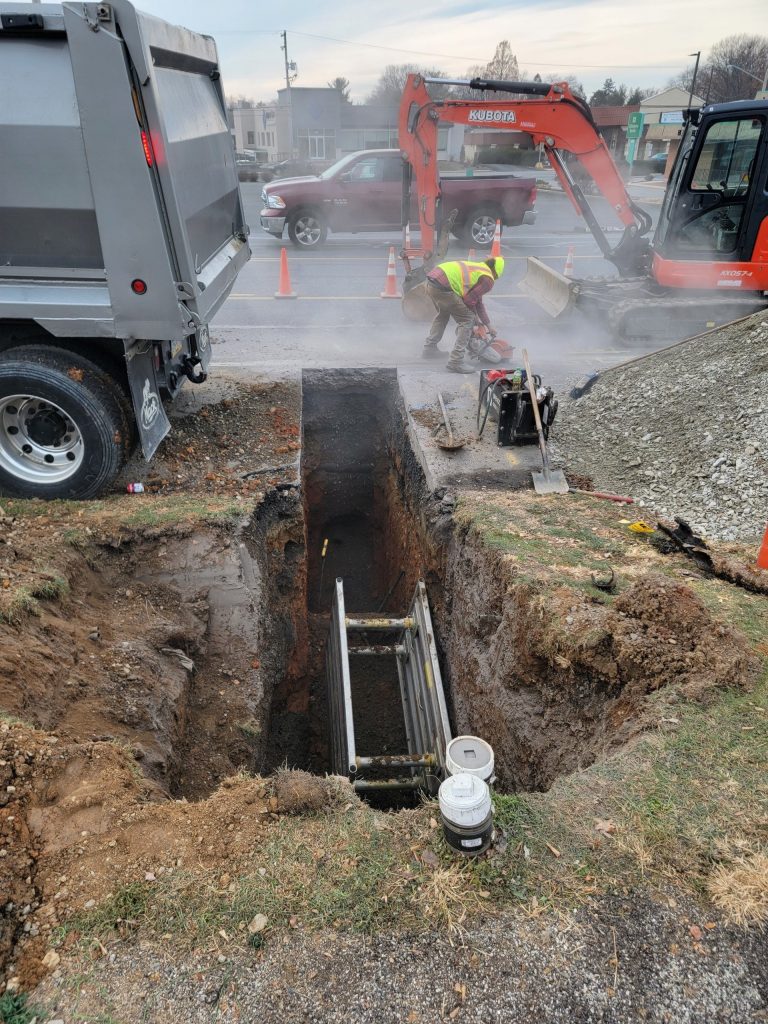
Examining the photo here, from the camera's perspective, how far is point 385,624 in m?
6.01

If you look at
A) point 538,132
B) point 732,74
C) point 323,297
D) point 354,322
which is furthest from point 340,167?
point 732,74

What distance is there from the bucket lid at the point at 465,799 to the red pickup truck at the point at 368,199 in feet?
50.2

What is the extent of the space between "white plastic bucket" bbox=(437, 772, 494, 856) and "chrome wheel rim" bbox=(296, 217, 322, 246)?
15.4 m

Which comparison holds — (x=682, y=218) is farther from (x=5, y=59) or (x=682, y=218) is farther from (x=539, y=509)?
(x=5, y=59)

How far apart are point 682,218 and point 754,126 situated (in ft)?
3.95

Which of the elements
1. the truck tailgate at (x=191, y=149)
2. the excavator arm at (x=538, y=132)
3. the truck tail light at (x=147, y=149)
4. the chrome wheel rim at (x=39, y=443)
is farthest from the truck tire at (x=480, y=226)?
the chrome wheel rim at (x=39, y=443)

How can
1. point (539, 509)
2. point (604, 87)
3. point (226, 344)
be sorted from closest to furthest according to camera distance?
1. point (539, 509)
2. point (226, 344)
3. point (604, 87)

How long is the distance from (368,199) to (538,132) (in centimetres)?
684

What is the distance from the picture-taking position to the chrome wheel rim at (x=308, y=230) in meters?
15.7

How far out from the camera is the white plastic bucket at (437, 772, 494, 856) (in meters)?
2.47

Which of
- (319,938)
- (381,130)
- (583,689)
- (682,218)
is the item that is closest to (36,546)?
(319,938)

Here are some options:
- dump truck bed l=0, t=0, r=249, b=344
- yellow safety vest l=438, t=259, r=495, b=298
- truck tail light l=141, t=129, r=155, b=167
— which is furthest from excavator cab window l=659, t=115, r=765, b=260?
truck tail light l=141, t=129, r=155, b=167

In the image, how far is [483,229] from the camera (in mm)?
15977

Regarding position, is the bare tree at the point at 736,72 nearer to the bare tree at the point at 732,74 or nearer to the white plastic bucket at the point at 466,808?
the bare tree at the point at 732,74
